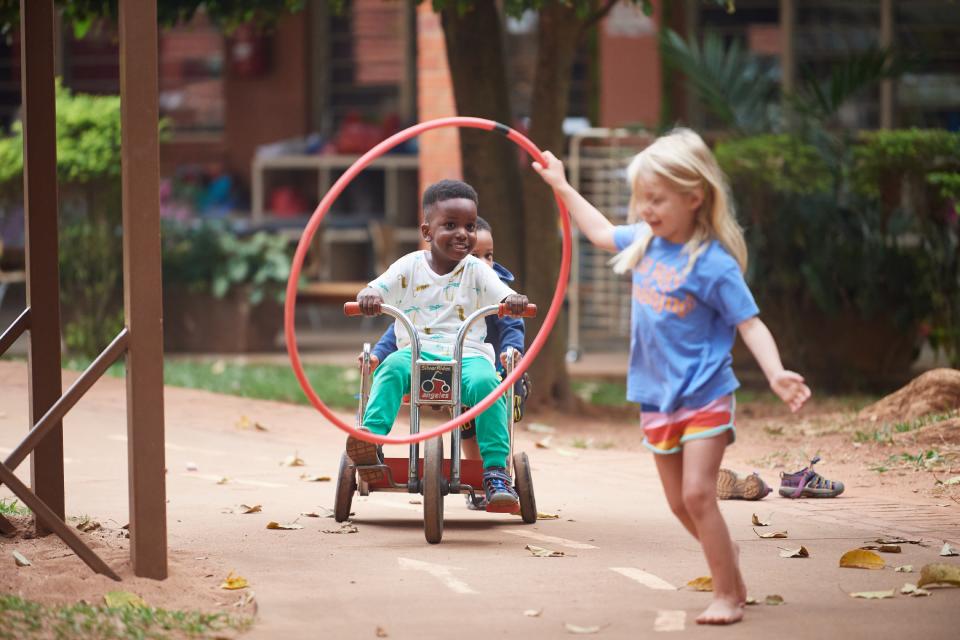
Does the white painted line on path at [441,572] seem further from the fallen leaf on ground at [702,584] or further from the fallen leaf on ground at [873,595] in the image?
the fallen leaf on ground at [873,595]

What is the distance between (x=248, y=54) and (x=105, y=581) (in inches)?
535

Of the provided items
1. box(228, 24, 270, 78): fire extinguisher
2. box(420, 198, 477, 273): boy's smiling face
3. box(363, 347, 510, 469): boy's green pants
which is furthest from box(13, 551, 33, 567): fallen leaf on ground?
box(228, 24, 270, 78): fire extinguisher

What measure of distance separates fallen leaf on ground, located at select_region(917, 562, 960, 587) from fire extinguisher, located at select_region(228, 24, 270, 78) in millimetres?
13871

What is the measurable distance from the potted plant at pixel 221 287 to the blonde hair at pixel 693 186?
9.00m

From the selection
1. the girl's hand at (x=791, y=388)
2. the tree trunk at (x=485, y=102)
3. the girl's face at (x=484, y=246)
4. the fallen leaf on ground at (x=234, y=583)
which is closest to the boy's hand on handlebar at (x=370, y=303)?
the girl's face at (x=484, y=246)

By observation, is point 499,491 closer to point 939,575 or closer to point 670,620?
point 670,620

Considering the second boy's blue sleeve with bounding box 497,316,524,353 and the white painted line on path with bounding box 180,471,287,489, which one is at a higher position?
the second boy's blue sleeve with bounding box 497,316,524,353

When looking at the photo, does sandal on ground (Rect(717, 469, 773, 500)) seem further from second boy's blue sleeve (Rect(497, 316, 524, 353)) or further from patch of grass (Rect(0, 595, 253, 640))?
patch of grass (Rect(0, 595, 253, 640))

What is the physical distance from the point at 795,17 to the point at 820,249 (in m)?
5.37

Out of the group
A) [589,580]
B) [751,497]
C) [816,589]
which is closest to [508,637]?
[589,580]

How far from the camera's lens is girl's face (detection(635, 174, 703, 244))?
15.0 feet

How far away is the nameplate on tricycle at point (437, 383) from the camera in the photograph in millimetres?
5848

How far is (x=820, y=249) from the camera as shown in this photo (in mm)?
10984

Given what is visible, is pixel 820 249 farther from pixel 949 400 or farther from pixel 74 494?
pixel 74 494
